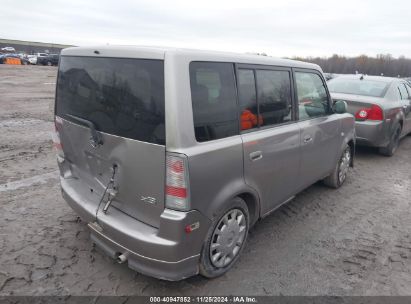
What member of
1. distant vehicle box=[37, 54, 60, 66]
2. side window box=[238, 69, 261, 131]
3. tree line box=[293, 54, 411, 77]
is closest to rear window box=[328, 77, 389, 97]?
side window box=[238, 69, 261, 131]

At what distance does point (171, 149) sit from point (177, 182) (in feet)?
0.78

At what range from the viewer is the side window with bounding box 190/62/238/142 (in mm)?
2400

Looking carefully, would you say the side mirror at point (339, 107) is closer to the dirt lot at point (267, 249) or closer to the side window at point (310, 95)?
the side window at point (310, 95)

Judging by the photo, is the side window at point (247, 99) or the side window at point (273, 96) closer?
the side window at point (247, 99)

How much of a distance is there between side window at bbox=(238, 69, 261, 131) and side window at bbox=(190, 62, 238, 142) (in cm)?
10

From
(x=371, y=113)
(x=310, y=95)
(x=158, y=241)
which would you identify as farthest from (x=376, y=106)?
(x=158, y=241)

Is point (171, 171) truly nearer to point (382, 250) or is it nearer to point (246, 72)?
point (246, 72)

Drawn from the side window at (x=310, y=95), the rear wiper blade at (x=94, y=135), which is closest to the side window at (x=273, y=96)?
the side window at (x=310, y=95)

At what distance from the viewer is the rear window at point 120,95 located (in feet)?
7.57

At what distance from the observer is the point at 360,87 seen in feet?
23.5

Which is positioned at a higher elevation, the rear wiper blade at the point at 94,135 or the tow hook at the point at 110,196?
the rear wiper blade at the point at 94,135

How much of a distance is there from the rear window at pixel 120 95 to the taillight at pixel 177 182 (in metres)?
0.17

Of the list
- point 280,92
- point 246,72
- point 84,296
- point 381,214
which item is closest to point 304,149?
point 280,92

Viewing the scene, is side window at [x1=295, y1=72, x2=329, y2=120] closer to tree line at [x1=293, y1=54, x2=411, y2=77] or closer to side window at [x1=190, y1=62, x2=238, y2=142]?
side window at [x1=190, y1=62, x2=238, y2=142]
